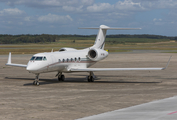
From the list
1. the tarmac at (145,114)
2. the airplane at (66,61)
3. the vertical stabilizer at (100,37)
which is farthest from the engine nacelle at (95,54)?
the tarmac at (145,114)

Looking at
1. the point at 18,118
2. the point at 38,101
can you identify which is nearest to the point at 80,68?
the point at 38,101

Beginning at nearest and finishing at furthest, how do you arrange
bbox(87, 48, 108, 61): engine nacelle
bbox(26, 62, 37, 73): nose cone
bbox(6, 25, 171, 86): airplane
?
bbox(26, 62, 37, 73): nose cone → bbox(6, 25, 171, 86): airplane → bbox(87, 48, 108, 61): engine nacelle

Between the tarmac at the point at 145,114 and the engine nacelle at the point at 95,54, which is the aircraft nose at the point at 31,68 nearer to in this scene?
the engine nacelle at the point at 95,54

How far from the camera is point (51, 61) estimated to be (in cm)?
2303

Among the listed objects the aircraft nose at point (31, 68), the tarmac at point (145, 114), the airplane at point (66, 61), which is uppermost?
the airplane at point (66, 61)

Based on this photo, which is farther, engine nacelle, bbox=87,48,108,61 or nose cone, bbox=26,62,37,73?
engine nacelle, bbox=87,48,108,61

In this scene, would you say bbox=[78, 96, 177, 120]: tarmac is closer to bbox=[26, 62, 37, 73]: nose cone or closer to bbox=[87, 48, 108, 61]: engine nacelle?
bbox=[26, 62, 37, 73]: nose cone

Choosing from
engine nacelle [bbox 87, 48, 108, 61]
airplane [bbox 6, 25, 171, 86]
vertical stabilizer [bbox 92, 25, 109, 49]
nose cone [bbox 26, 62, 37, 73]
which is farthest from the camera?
vertical stabilizer [bbox 92, 25, 109, 49]

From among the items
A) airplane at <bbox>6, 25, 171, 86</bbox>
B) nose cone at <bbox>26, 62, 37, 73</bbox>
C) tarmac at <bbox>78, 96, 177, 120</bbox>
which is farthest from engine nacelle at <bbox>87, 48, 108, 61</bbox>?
tarmac at <bbox>78, 96, 177, 120</bbox>

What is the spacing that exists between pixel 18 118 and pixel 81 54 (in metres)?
15.3

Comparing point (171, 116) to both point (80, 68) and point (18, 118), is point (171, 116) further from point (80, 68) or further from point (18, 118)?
point (80, 68)

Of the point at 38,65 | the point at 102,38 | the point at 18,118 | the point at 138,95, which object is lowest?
the point at 18,118

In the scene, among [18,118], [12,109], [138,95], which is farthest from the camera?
[138,95]

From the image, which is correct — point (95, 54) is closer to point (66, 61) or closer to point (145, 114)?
point (66, 61)
